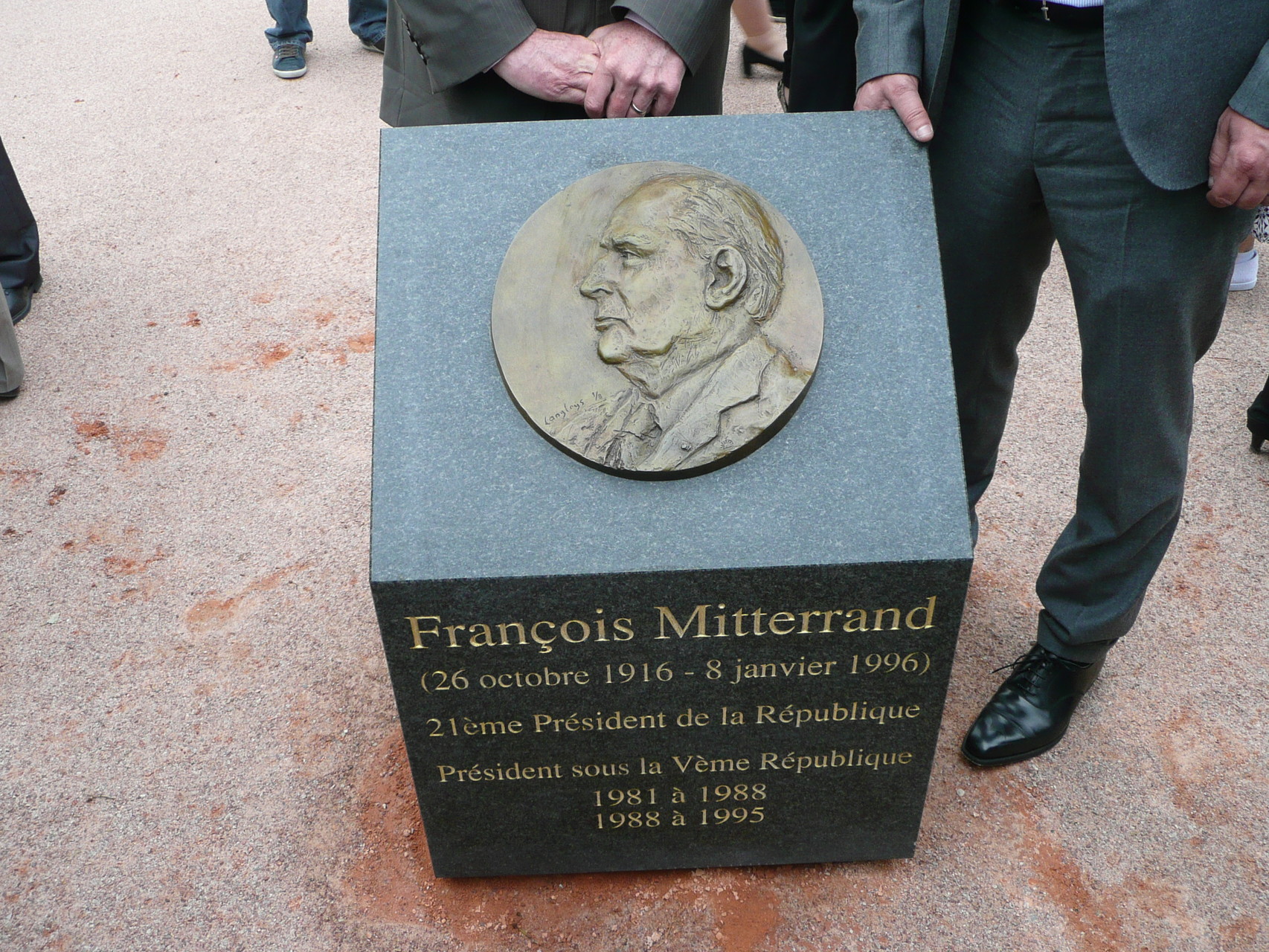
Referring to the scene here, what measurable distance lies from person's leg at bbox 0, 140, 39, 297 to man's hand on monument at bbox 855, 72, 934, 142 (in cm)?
341

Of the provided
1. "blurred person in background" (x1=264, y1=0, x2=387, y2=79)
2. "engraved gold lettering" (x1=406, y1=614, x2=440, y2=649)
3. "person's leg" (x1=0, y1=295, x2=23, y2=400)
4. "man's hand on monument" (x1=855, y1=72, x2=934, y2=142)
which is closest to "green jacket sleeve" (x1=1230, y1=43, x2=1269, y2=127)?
"man's hand on monument" (x1=855, y1=72, x2=934, y2=142)

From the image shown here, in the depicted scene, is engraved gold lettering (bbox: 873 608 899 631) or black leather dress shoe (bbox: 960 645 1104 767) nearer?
engraved gold lettering (bbox: 873 608 899 631)

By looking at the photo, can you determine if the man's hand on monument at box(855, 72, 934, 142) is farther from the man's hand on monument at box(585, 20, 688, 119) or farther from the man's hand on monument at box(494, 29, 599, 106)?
the man's hand on monument at box(494, 29, 599, 106)

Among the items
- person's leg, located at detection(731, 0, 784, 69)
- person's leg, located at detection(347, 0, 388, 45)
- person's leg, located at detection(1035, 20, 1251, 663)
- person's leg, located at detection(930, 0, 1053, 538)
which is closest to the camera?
person's leg, located at detection(1035, 20, 1251, 663)

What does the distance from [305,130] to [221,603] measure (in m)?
3.37

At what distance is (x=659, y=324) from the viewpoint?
1.79m

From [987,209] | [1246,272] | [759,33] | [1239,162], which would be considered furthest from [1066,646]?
[759,33]

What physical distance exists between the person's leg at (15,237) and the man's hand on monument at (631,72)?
9.60 feet

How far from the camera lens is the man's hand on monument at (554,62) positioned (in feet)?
6.95

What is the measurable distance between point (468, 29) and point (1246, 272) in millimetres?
3419

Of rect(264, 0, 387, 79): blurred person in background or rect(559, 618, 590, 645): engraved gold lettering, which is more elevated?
rect(559, 618, 590, 645): engraved gold lettering

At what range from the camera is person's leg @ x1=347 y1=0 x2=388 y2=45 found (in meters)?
6.22

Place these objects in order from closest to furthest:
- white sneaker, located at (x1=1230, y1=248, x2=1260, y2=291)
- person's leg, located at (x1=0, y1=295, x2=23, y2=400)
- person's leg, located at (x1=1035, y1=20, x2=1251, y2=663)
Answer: person's leg, located at (x1=1035, y1=20, x2=1251, y2=663)
person's leg, located at (x1=0, y1=295, x2=23, y2=400)
white sneaker, located at (x1=1230, y1=248, x2=1260, y2=291)

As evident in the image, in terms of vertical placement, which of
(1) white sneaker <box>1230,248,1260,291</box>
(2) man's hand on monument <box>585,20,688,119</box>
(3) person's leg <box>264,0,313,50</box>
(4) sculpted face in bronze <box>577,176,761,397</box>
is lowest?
(1) white sneaker <box>1230,248,1260,291</box>
